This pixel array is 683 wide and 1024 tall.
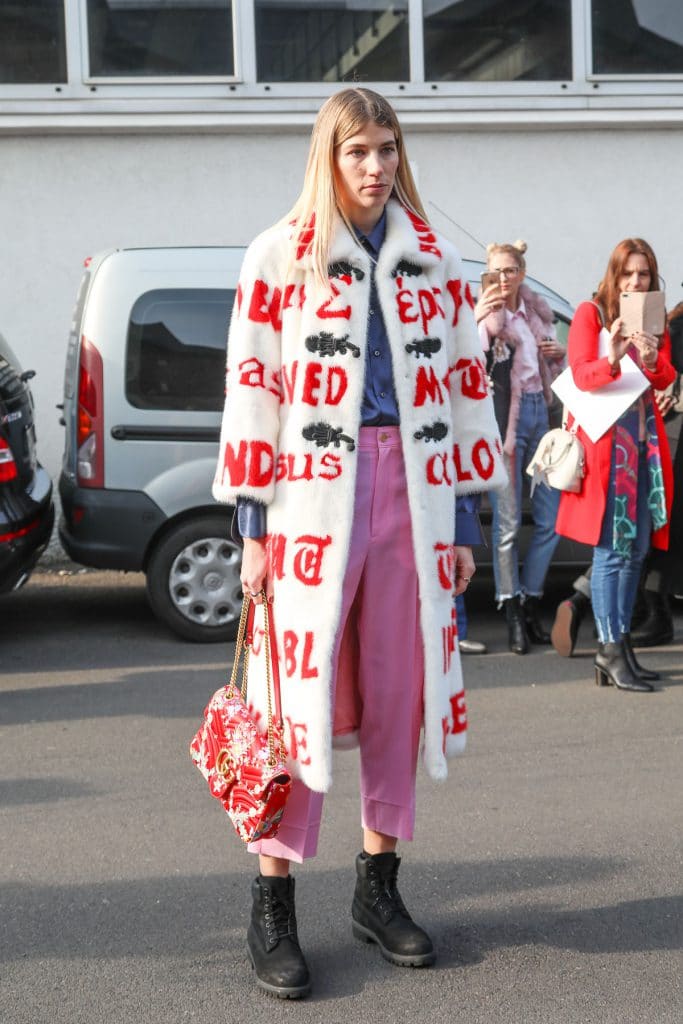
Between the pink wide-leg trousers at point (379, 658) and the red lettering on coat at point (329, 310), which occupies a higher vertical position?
the red lettering on coat at point (329, 310)

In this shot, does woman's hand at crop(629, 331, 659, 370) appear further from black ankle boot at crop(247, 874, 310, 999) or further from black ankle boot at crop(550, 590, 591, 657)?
black ankle boot at crop(247, 874, 310, 999)

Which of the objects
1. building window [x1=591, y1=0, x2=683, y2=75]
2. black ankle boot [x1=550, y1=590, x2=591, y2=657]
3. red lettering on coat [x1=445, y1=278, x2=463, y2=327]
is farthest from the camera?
building window [x1=591, y1=0, x2=683, y2=75]

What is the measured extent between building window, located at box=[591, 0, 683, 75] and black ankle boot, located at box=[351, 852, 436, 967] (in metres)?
9.42

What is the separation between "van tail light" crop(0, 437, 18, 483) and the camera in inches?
286

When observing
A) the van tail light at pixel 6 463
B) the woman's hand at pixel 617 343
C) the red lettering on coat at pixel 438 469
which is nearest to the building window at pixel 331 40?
the van tail light at pixel 6 463

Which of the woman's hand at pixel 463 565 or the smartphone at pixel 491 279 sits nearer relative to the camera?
the woman's hand at pixel 463 565

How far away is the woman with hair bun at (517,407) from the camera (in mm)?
7500

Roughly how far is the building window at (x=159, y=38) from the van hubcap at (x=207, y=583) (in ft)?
17.1

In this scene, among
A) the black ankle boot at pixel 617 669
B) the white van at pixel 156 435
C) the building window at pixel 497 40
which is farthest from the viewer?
the building window at pixel 497 40

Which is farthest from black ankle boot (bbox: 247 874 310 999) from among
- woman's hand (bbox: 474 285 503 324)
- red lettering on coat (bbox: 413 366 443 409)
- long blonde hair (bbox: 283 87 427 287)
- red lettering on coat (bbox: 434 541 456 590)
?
woman's hand (bbox: 474 285 503 324)

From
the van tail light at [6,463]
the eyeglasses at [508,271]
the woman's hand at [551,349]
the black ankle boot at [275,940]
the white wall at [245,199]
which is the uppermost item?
the white wall at [245,199]

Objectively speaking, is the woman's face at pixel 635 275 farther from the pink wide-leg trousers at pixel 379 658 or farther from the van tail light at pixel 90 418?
the pink wide-leg trousers at pixel 379 658

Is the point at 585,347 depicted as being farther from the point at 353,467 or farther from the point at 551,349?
the point at 353,467

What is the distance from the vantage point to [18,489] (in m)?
7.43
